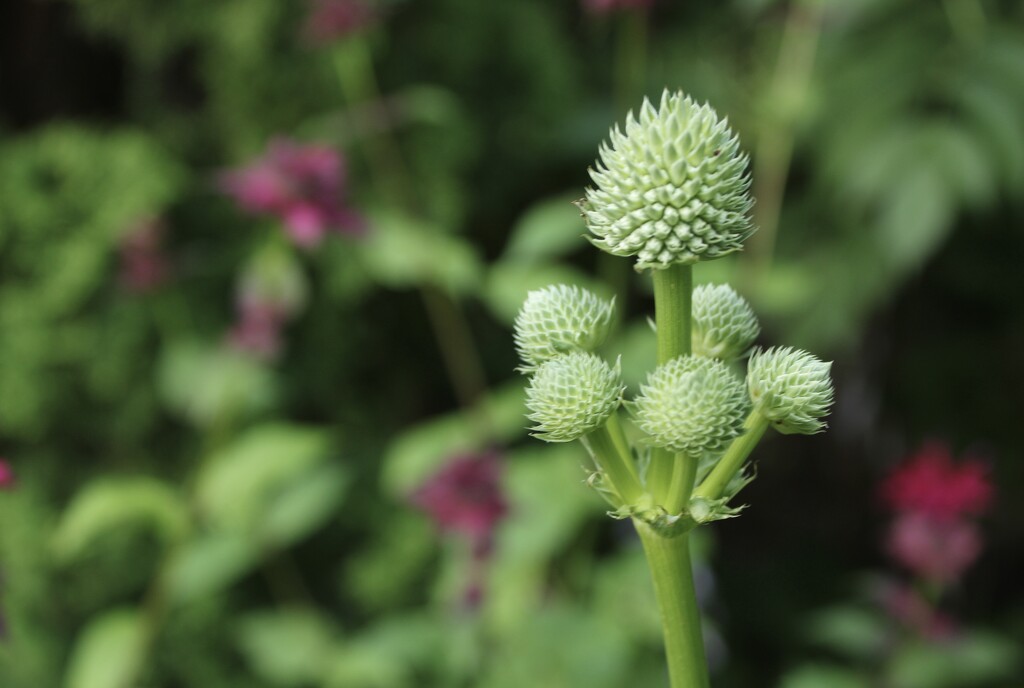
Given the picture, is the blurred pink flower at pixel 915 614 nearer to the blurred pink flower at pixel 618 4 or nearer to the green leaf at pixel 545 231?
the green leaf at pixel 545 231

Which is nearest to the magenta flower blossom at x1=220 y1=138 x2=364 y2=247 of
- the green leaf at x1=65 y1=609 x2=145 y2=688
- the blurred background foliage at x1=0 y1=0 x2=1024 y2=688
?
the blurred background foliage at x1=0 y1=0 x2=1024 y2=688

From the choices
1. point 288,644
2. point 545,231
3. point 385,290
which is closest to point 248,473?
point 288,644

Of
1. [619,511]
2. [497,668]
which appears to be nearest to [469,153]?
[497,668]

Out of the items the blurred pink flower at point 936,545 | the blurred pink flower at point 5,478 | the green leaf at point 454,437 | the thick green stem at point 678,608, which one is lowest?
the blurred pink flower at point 936,545

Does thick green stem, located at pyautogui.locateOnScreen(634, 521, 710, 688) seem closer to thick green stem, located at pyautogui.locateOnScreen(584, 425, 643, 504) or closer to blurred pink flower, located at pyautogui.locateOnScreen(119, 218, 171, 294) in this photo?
thick green stem, located at pyautogui.locateOnScreen(584, 425, 643, 504)

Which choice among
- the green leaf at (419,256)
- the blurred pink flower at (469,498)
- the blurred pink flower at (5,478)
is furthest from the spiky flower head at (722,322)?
the green leaf at (419,256)

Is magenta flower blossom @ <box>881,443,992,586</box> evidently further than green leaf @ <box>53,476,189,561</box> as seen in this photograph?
Yes

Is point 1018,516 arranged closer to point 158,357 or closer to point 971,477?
point 971,477
